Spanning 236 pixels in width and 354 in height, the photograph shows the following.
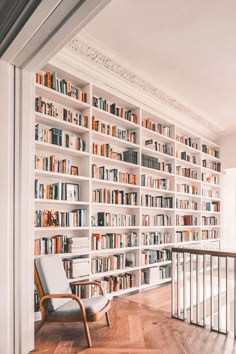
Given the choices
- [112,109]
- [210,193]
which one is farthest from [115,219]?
[210,193]

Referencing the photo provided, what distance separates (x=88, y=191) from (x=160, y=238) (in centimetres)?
201

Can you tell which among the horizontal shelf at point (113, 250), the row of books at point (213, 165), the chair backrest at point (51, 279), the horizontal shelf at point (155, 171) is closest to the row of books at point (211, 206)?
the row of books at point (213, 165)

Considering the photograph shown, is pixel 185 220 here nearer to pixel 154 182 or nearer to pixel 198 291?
pixel 154 182

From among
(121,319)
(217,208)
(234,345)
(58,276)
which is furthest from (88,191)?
(217,208)

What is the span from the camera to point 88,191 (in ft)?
13.7

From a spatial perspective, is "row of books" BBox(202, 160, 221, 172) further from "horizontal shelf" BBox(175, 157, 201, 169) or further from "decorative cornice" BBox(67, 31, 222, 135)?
"decorative cornice" BBox(67, 31, 222, 135)

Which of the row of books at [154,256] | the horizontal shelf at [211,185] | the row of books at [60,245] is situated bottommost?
the row of books at [154,256]

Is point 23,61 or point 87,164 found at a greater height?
point 23,61

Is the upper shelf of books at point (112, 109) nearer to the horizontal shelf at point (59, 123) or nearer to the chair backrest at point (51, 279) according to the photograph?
the horizontal shelf at point (59, 123)

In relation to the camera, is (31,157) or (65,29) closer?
(65,29)

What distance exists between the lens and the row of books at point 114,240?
170 inches

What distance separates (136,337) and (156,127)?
3563 millimetres

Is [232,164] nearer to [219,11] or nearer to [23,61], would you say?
[219,11]

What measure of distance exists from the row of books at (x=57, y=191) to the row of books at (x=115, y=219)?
1.60ft
